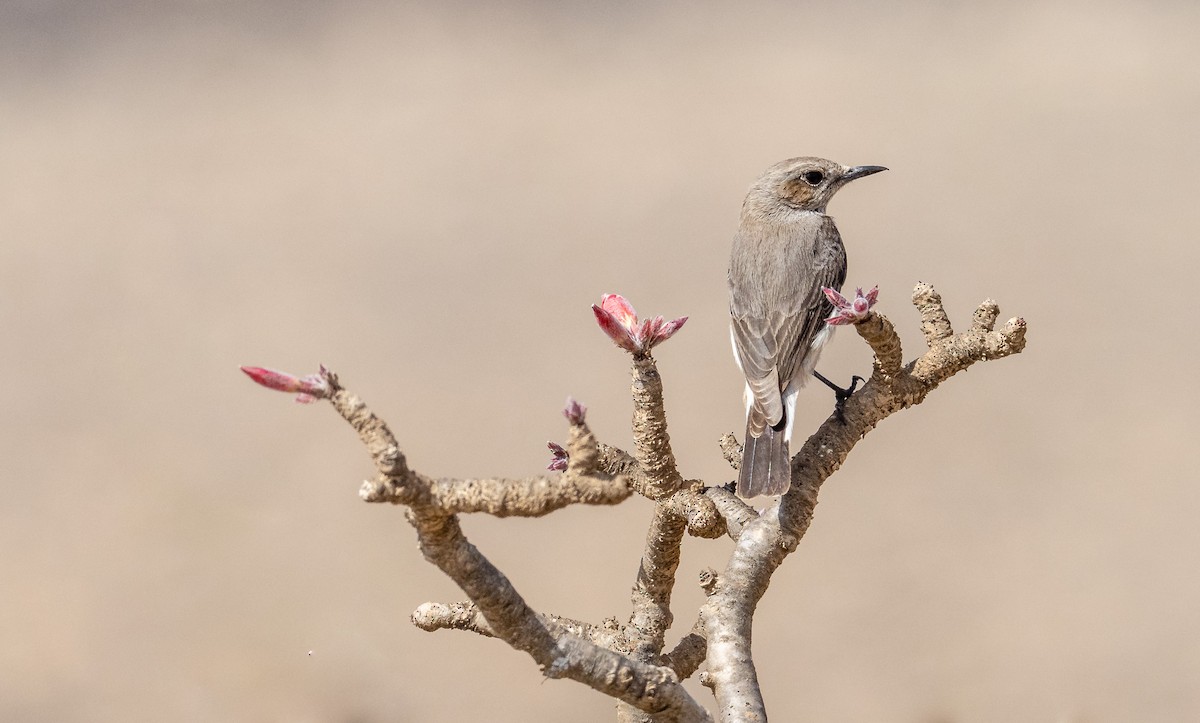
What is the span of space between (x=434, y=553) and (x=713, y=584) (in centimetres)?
93

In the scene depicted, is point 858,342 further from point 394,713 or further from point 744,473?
point 744,473

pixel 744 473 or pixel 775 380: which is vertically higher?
pixel 775 380

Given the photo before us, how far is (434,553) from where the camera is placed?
215 cm

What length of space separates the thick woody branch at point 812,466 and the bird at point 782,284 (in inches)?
12.8

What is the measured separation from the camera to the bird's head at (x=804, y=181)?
173 inches

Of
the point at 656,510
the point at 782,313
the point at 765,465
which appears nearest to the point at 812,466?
the point at 765,465

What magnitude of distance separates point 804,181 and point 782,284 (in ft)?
1.90

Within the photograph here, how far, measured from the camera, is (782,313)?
13.0 ft

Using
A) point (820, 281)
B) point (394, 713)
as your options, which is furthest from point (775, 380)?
point (394, 713)

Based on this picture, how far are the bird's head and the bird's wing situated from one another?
0.25 m

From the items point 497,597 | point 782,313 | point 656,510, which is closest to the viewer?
point 497,597

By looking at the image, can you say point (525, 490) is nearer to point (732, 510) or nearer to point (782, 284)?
point (732, 510)

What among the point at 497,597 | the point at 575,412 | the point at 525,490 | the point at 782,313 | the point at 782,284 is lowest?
the point at 497,597

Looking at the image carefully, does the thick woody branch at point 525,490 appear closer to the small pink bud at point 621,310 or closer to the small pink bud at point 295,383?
the small pink bud at point 295,383
